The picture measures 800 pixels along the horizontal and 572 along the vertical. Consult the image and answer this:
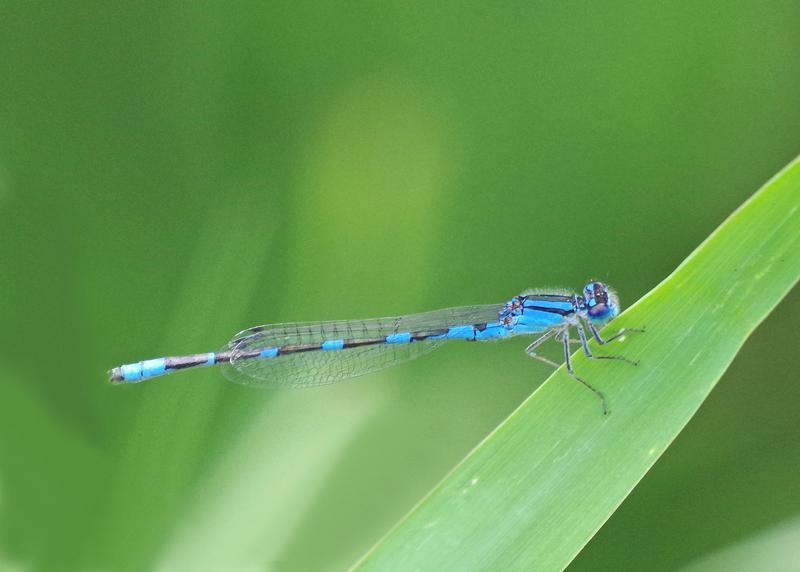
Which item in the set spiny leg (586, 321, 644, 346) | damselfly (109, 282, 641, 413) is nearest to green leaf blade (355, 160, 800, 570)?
spiny leg (586, 321, 644, 346)

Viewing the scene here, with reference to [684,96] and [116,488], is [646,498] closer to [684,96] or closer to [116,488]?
[684,96]

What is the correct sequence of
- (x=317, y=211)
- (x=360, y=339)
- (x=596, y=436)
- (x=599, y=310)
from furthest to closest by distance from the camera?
1. (x=360, y=339)
2. (x=317, y=211)
3. (x=599, y=310)
4. (x=596, y=436)

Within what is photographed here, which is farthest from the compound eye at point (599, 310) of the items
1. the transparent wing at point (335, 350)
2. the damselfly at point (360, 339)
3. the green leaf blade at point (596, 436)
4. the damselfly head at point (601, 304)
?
the green leaf blade at point (596, 436)

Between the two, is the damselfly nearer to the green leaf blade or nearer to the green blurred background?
the green blurred background

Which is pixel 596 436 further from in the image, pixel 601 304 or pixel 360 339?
pixel 360 339

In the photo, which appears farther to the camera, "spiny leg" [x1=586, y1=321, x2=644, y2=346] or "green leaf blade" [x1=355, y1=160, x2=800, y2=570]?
"spiny leg" [x1=586, y1=321, x2=644, y2=346]

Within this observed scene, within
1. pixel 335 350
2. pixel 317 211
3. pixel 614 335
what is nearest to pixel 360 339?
pixel 335 350

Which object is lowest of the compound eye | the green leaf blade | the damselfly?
the green leaf blade
